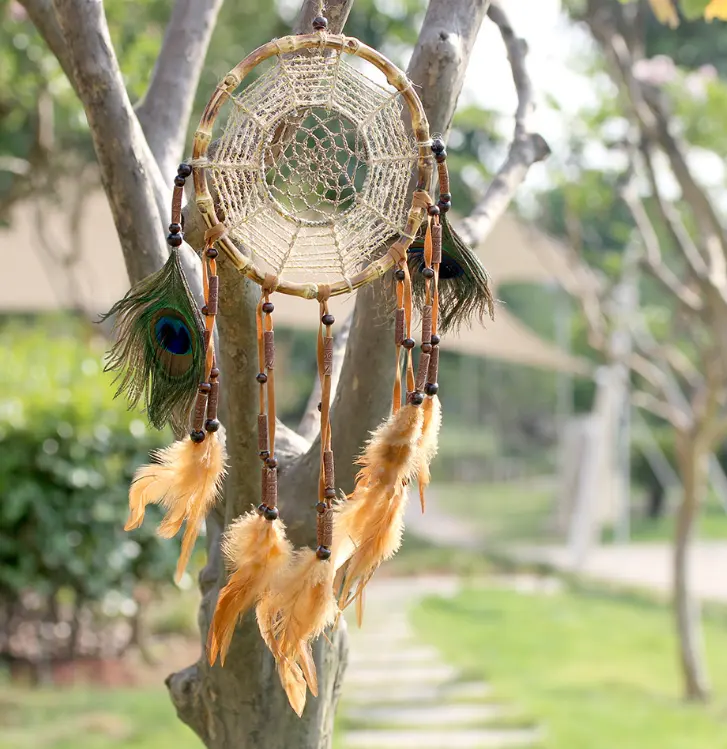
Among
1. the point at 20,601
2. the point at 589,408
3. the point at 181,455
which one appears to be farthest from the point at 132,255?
the point at 589,408

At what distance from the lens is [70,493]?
4797 mm

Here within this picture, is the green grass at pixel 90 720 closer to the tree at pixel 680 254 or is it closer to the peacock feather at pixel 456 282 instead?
the tree at pixel 680 254

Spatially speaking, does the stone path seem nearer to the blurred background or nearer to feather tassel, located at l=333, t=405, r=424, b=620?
the blurred background

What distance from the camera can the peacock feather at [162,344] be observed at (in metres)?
1.45

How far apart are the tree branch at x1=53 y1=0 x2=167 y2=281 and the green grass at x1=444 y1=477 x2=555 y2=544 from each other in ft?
31.2

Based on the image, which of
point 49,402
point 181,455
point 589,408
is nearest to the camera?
point 181,455

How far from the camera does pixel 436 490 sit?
15.4m

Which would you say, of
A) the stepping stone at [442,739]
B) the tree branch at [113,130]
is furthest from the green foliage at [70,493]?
the tree branch at [113,130]

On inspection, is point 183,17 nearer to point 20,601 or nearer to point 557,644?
point 20,601

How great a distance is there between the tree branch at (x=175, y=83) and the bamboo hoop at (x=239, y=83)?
80cm

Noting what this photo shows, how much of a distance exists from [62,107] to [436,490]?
34.0 feet

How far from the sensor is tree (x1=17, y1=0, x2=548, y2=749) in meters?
1.71

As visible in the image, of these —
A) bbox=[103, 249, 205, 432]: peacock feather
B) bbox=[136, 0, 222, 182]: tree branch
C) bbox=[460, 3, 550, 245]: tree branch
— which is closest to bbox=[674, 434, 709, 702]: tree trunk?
bbox=[460, 3, 550, 245]: tree branch

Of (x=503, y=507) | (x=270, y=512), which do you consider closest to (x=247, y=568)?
(x=270, y=512)
